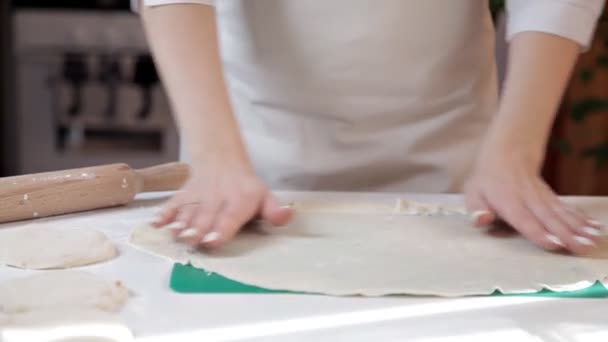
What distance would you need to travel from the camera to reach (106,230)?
29.8 inches

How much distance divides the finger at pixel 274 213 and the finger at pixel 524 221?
0.69ft

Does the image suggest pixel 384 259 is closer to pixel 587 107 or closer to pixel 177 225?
pixel 177 225

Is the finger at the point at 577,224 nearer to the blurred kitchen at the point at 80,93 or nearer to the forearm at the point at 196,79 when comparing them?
the forearm at the point at 196,79

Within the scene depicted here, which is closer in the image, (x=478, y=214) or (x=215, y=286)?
(x=215, y=286)

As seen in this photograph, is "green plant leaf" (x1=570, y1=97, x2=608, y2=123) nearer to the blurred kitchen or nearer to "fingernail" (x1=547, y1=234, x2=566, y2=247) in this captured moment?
"fingernail" (x1=547, y1=234, x2=566, y2=247)

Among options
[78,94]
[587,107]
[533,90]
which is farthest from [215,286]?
[78,94]

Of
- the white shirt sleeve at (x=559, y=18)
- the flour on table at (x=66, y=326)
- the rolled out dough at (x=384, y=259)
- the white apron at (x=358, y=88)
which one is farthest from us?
the white apron at (x=358, y=88)

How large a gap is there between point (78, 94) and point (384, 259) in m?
1.79

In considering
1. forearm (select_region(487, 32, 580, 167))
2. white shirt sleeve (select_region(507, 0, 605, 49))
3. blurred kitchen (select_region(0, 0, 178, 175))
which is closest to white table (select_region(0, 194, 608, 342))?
forearm (select_region(487, 32, 580, 167))

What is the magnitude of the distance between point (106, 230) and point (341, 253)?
243 millimetres

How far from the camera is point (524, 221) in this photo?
73cm

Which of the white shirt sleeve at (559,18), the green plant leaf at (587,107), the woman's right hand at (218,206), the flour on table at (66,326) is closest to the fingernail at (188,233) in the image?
the woman's right hand at (218,206)

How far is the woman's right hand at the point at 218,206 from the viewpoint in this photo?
0.68 metres

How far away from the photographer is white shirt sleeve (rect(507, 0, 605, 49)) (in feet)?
2.75
